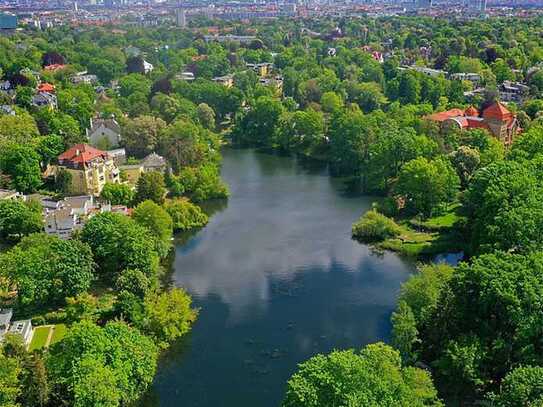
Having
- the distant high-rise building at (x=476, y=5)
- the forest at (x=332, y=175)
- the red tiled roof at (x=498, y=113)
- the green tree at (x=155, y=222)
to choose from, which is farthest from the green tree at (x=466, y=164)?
the distant high-rise building at (x=476, y=5)

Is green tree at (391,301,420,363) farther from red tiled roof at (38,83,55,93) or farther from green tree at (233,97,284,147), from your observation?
red tiled roof at (38,83,55,93)

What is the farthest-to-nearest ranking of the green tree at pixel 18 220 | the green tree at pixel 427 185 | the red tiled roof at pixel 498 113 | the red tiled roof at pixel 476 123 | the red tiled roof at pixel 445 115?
the red tiled roof at pixel 445 115, the red tiled roof at pixel 476 123, the red tiled roof at pixel 498 113, the green tree at pixel 427 185, the green tree at pixel 18 220

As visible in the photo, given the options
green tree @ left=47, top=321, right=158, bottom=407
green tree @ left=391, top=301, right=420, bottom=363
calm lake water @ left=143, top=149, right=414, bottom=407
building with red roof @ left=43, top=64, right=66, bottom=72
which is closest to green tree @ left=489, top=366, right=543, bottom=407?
green tree @ left=391, top=301, right=420, bottom=363

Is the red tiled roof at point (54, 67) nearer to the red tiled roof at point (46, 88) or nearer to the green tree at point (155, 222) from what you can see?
the red tiled roof at point (46, 88)

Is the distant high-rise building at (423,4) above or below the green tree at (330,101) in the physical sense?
above

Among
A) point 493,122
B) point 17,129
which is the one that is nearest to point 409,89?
point 493,122

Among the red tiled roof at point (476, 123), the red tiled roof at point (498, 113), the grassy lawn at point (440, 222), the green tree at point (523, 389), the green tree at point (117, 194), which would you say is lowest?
the grassy lawn at point (440, 222)

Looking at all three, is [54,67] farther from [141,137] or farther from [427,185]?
[427,185]

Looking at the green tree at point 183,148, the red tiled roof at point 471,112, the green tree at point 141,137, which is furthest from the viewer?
the red tiled roof at point 471,112
